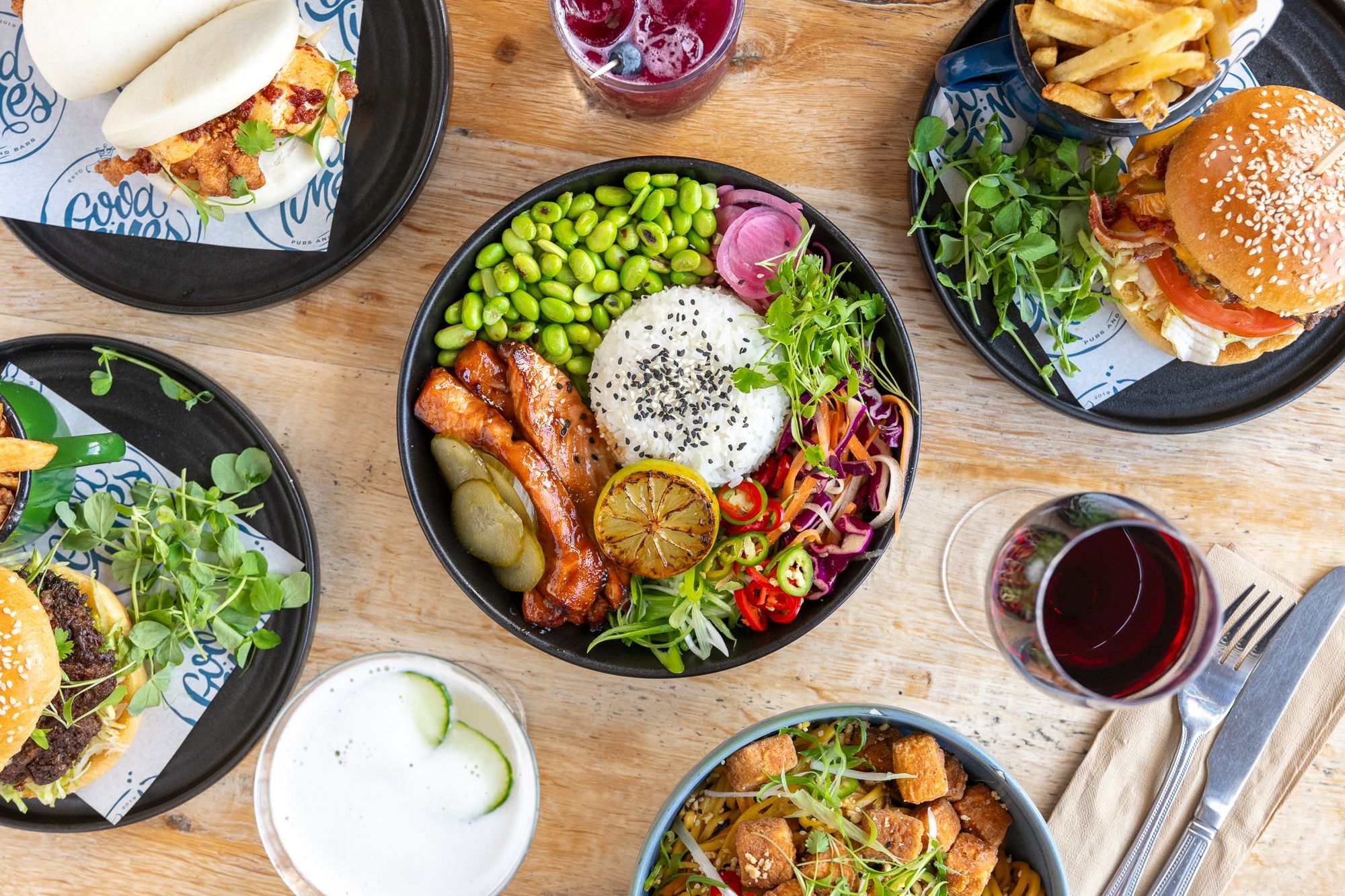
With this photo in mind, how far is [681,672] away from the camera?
2037 mm

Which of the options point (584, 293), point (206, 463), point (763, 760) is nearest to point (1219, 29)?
point (584, 293)

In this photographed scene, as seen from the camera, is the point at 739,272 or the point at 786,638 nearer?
the point at 786,638

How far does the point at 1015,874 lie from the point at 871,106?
1909 millimetres

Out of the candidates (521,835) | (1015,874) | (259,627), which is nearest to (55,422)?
(259,627)

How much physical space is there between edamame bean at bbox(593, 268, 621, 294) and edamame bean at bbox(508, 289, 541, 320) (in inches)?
6.2

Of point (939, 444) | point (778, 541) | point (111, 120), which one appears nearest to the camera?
point (111, 120)

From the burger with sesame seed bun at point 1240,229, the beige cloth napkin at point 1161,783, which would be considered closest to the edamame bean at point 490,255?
the burger with sesame seed bun at point 1240,229

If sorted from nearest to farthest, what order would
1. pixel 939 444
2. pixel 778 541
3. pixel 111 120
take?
pixel 111 120 → pixel 778 541 → pixel 939 444

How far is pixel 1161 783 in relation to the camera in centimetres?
226

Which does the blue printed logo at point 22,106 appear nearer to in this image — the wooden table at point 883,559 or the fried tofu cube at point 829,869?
the wooden table at point 883,559

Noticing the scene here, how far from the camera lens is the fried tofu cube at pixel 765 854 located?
6.48 feet

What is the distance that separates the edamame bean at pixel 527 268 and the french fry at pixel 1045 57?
1.19 m

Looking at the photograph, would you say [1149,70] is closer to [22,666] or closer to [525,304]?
[525,304]

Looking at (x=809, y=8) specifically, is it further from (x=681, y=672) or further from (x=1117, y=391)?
(x=681, y=672)
